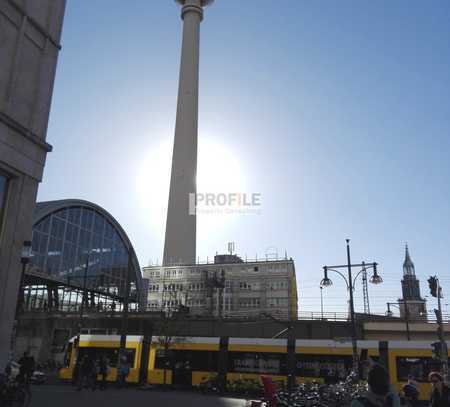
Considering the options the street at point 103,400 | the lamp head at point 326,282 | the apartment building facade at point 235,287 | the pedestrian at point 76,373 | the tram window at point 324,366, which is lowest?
the street at point 103,400

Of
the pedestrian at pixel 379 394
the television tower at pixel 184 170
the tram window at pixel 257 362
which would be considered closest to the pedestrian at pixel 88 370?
the tram window at pixel 257 362

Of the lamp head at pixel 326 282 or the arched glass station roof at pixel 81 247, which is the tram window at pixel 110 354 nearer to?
the lamp head at pixel 326 282

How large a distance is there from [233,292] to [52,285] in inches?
1255

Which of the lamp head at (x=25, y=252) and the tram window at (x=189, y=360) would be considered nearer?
the lamp head at (x=25, y=252)

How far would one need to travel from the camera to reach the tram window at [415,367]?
917 inches

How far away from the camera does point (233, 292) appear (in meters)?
79.9

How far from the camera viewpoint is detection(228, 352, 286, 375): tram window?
25.8 meters

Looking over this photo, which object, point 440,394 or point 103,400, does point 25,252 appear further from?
point 440,394

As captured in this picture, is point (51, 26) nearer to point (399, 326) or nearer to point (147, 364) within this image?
point (147, 364)

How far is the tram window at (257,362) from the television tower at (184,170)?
5464 centimetres

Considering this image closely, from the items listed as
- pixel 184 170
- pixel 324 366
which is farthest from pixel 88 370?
pixel 184 170

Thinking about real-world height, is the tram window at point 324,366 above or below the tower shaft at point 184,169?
below

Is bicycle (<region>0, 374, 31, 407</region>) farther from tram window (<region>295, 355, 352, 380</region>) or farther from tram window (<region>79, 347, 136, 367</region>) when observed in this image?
tram window (<region>295, 355, 352, 380</region>)

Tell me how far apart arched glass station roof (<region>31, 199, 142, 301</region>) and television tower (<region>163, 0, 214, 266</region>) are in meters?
9.82
